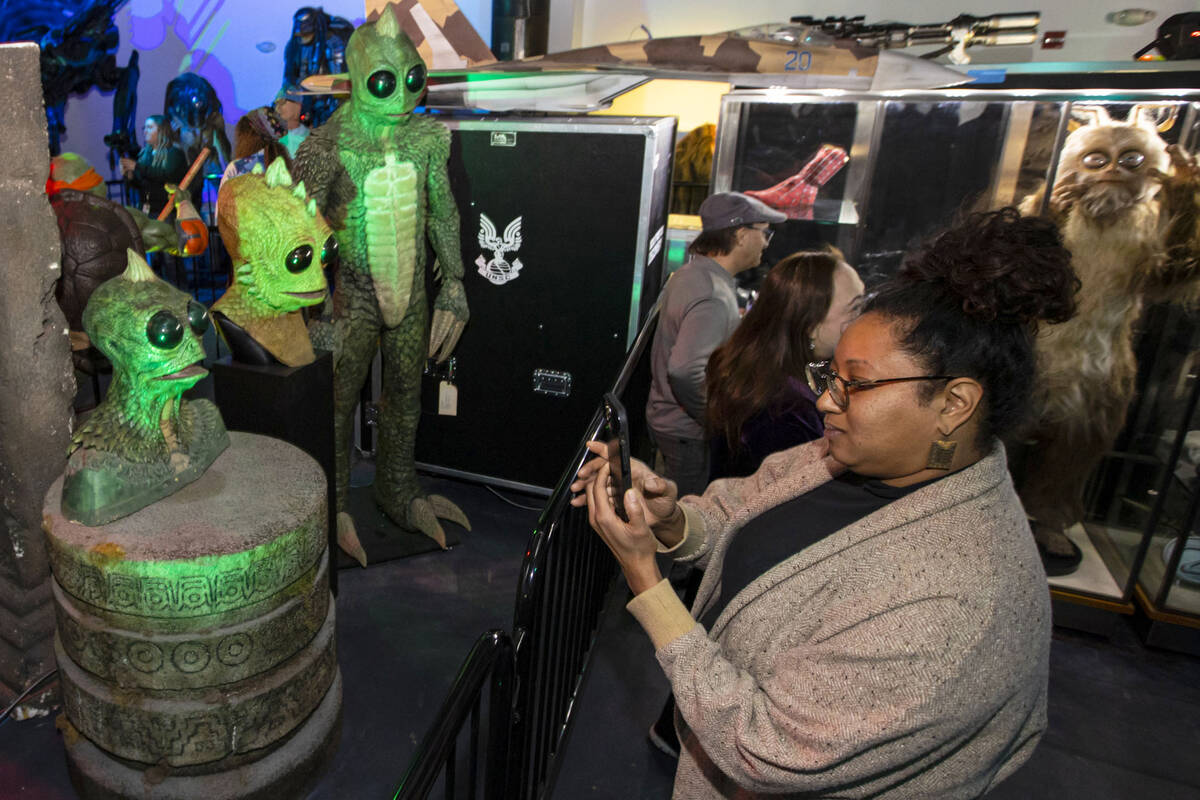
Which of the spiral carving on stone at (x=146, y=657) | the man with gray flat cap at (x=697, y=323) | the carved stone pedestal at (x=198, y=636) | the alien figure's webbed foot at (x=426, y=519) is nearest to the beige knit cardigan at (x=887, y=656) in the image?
the carved stone pedestal at (x=198, y=636)

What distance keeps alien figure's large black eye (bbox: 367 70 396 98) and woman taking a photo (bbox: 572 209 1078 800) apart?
2223mm

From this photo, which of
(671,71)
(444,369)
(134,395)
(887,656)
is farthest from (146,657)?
(671,71)

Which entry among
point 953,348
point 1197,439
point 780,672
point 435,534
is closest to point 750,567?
point 780,672

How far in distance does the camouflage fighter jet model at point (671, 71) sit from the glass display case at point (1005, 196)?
1.07 ft

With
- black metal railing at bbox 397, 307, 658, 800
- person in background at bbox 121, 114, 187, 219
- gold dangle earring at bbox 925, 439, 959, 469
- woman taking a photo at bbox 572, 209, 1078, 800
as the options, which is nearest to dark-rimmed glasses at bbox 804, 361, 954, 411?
woman taking a photo at bbox 572, 209, 1078, 800

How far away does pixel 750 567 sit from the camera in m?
1.52

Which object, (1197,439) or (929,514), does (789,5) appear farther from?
(929,514)

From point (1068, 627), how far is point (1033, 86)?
2.64 m

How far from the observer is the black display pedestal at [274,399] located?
102 inches

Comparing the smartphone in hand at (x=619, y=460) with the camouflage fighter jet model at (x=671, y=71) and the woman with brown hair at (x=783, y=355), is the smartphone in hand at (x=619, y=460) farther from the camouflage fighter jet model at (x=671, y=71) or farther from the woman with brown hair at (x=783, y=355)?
the camouflage fighter jet model at (x=671, y=71)

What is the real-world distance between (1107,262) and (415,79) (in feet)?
9.95

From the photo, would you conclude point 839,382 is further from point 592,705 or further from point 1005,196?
point 1005,196

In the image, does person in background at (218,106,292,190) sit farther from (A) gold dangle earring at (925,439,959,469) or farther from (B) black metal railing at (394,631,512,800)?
(A) gold dangle earring at (925,439,959,469)

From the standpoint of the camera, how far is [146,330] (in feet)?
6.44
